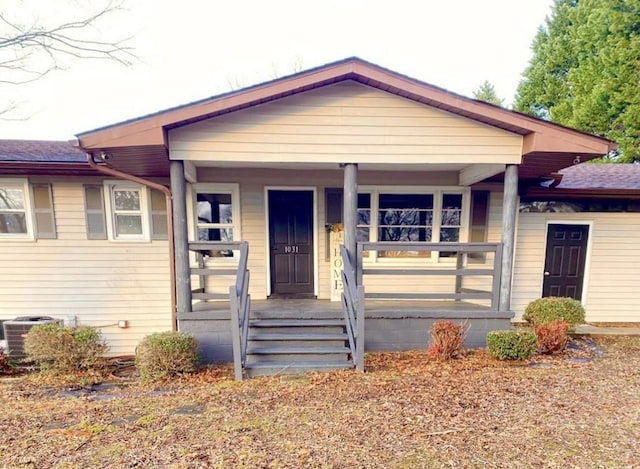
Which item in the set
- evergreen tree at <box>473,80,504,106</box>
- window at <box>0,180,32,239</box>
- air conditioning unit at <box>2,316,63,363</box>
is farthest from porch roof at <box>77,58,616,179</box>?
evergreen tree at <box>473,80,504,106</box>

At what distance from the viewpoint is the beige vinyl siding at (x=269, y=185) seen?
20.4 ft

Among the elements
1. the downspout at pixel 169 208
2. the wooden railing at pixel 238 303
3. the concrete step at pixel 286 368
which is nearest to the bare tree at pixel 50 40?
the downspout at pixel 169 208

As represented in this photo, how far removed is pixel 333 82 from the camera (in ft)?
15.0

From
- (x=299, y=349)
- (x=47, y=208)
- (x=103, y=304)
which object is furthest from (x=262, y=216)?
(x=47, y=208)

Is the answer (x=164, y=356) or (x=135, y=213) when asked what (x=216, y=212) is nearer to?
(x=135, y=213)

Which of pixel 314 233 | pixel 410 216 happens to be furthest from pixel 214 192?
Result: pixel 410 216

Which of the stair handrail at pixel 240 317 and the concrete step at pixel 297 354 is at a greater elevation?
the stair handrail at pixel 240 317

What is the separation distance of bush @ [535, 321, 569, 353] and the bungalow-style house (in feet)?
1.57

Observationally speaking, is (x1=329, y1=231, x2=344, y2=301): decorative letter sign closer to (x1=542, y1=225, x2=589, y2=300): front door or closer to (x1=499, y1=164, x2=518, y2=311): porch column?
(x1=499, y1=164, x2=518, y2=311): porch column

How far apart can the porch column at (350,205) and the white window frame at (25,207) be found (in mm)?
5988

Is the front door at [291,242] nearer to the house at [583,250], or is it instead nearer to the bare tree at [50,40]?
the house at [583,250]

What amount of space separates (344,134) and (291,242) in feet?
8.54

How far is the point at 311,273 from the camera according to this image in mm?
6445

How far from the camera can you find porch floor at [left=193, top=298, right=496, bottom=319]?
195 inches
